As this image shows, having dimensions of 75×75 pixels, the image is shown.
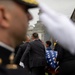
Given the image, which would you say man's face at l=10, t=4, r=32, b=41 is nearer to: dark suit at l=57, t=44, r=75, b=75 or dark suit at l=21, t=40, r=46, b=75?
dark suit at l=57, t=44, r=75, b=75

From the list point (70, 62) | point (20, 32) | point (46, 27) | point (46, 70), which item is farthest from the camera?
point (46, 70)

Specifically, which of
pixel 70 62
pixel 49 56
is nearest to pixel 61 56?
pixel 70 62

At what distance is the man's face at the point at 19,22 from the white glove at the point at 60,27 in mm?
188

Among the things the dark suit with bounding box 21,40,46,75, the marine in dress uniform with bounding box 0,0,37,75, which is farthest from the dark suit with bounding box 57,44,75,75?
the marine in dress uniform with bounding box 0,0,37,75

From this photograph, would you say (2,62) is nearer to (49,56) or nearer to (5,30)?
(5,30)

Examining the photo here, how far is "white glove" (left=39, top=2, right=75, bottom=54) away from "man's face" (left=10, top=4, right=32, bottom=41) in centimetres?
19

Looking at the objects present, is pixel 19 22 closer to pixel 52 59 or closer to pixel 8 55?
pixel 8 55

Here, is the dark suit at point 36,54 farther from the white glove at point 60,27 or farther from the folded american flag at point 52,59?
the white glove at point 60,27

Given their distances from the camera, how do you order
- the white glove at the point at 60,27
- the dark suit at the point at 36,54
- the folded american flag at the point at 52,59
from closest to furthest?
the white glove at the point at 60,27, the folded american flag at the point at 52,59, the dark suit at the point at 36,54

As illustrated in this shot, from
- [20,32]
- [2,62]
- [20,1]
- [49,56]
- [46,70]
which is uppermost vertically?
[20,1]

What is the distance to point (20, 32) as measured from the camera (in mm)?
1875

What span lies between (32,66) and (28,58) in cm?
21

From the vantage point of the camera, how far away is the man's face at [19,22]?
185 centimetres

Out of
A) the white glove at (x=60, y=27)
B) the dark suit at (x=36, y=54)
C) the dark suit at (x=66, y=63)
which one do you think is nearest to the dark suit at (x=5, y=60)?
the white glove at (x=60, y=27)
